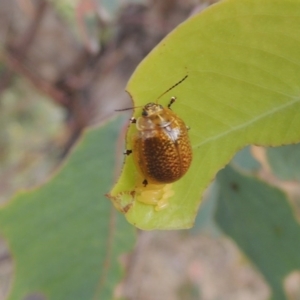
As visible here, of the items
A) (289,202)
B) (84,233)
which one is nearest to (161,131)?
(84,233)

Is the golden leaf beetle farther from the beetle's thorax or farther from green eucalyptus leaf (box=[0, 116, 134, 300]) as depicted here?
green eucalyptus leaf (box=[0, 116, 134, 300])

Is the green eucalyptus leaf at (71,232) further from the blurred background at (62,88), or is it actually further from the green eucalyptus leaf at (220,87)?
the blurred background at (62,88)

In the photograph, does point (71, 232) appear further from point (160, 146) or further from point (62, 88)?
point (62, 88)

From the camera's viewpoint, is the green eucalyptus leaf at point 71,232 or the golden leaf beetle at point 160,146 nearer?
the golden leaf beetle at point 160,146

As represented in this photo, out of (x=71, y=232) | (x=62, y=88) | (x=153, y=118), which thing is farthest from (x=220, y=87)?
(x=62, y=88)

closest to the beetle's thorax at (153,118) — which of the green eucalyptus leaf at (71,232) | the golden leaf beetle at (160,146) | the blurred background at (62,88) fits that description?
the golden leaf beetle at (160,146)

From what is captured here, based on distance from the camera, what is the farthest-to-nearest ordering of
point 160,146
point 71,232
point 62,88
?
point 62,88 < point 71,232 < point 160,146

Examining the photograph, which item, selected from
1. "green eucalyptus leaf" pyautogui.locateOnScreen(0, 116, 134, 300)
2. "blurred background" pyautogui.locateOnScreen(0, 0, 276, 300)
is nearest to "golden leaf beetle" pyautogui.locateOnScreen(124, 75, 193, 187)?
"green eucalyptus leaf" pyautogui.locateOnScreen(0, 116, 134, 300)

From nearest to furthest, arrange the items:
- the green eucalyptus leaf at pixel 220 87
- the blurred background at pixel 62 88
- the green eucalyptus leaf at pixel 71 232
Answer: the green eucalyptus leaf at pixel 220 87
the green eucalyptus leaf at pixel 71 232
the blurred background at pixel 62 88
